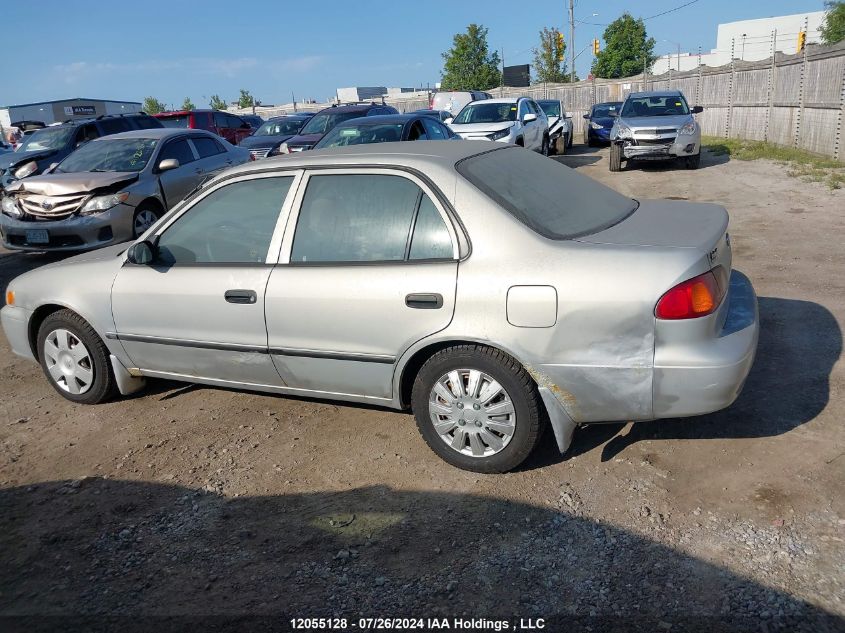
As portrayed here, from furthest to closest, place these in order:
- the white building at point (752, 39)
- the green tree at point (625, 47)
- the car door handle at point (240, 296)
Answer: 1. the white building at point (752, 39)
2. the green tree at point (625, 47)
3. the car door handle at point (240, 296)

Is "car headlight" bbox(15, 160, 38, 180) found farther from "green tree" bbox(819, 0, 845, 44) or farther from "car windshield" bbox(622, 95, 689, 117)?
"green tree" bbox(819, 0, 845, 44)

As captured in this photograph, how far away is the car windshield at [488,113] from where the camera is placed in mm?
16344

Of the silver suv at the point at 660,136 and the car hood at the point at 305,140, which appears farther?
the silver suv at the point at 660,136

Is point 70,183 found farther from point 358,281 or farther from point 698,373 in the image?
point 698,373

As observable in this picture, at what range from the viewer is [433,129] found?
1177 centimetres

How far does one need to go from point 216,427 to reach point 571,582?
8.41ft

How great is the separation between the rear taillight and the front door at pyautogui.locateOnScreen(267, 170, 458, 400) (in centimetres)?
99

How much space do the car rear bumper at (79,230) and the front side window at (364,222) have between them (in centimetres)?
615

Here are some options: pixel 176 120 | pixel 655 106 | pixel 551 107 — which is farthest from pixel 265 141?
pixel 551 107

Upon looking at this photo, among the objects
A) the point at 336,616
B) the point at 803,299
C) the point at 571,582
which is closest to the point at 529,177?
the point at 571,582

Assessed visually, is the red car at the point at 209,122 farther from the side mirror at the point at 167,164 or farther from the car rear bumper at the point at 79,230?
the car rear bumper at the point at 79,230

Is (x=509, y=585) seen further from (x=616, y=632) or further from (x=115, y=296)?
(x=115, y=296)

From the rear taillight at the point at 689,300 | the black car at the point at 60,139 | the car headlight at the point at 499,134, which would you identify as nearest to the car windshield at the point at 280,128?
the black car at the point at 60,139

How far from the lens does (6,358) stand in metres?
6.08
